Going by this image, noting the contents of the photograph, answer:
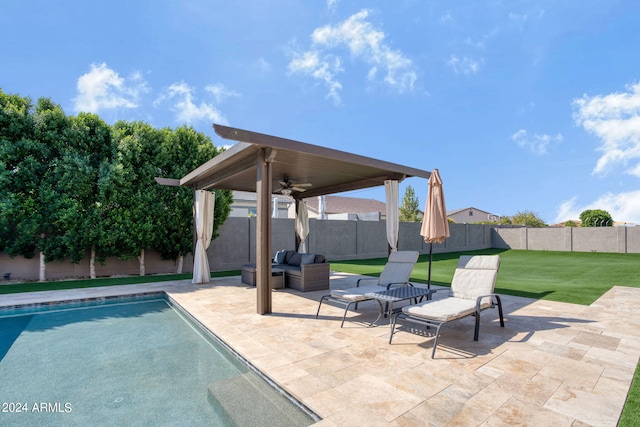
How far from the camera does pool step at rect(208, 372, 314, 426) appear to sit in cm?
256

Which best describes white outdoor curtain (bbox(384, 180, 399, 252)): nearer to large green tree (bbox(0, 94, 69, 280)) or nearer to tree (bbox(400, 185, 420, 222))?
large green tree (bbox(0, 94, 69, 280))

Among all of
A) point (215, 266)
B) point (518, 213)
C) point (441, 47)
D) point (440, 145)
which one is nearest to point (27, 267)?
point (215, 266)

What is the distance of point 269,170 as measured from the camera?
561 centimetres

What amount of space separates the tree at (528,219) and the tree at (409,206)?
14.3 m

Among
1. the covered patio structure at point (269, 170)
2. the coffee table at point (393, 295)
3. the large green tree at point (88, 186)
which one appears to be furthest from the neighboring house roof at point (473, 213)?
the coffee table at point (393, 295)

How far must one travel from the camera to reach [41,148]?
9039 mm

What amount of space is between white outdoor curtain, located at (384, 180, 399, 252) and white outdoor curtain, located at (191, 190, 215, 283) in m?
5.00

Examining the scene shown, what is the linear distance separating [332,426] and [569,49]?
11795 mm

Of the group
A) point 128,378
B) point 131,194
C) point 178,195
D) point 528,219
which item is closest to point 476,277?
point 128,378

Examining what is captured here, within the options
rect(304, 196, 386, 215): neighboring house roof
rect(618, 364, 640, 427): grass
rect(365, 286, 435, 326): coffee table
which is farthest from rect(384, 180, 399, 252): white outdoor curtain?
rect(304, 196, 386, 215): neighboring house roof

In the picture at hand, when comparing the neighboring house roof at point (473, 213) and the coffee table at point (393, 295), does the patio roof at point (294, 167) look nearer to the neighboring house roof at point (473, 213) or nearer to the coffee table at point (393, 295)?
the coffee table at point (393, 295)

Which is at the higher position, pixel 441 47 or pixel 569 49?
pixel 441 47

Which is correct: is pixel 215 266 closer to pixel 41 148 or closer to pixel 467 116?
pixel 41 148

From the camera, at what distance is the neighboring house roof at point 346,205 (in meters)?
32.0
